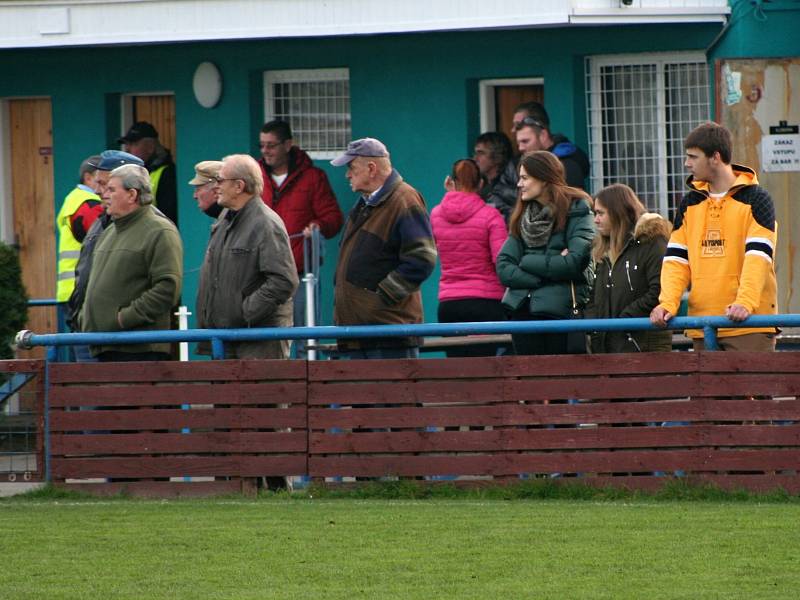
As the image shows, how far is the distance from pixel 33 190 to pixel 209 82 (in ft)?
7.14

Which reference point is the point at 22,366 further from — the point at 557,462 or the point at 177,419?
the point at 557,462

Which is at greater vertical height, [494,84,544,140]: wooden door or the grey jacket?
[494,84,544,140]: wooden door

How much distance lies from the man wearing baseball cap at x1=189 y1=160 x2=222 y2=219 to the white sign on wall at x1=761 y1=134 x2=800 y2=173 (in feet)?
13.9

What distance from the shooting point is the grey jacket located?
34.4 feet

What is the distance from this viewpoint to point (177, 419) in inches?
409

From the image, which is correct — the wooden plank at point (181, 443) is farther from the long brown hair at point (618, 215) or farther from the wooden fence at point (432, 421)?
the long brown hair at point (618, 215)

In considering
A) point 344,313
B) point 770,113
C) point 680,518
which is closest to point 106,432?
point 344,313

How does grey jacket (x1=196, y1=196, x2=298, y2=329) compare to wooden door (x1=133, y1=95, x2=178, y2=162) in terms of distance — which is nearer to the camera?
grey jacket (x1=196, y1=196, x2=298, y2=329)

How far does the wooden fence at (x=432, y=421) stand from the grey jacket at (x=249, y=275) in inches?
15.2

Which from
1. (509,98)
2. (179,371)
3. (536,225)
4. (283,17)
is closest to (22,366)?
(179,371)

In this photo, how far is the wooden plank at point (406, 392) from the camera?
10.0m

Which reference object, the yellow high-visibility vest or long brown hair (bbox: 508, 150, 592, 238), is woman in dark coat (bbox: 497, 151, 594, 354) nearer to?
long brown hair (bbox: 508, 150, 592, 238)

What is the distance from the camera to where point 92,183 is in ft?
44.0

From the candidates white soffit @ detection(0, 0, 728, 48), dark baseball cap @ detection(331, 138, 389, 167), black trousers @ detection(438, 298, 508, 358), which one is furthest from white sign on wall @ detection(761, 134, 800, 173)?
dark baseball cap @ detection(331, 138, 389, 167)
